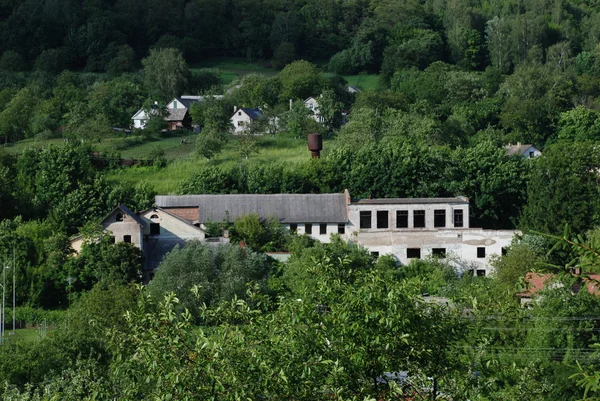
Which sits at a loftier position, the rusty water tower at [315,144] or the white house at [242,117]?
the rusty water tower at [315,144]

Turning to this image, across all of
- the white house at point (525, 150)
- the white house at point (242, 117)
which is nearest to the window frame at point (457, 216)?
the white house at point (525, 150)

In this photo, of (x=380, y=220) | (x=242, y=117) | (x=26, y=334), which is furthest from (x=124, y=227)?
(x=242, y=117)

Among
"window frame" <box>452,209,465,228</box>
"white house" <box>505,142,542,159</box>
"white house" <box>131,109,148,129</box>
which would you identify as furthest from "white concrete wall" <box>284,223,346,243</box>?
"white house" <box>131,109,148,129</box>

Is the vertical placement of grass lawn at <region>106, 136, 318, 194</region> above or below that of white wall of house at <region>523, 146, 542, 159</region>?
above

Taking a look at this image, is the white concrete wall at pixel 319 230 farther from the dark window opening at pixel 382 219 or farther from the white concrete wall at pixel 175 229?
the white concrete wall at pixel 175 229

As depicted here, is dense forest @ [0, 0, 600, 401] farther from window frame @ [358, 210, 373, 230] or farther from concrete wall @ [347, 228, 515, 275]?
window frame @ [358, 210, 373, 230]
